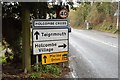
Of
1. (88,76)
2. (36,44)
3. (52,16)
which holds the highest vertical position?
(52,16)

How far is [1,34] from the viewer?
12.4 meters

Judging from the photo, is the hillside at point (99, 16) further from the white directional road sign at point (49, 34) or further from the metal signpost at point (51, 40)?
the white directional road sign at point (49, 34)

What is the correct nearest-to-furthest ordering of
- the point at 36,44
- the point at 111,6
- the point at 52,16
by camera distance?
the point at 36,44
the point at 52,16
the point at 111,6

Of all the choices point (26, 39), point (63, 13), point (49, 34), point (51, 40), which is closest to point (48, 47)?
point (51, 40)

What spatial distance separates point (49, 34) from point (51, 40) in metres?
0.23

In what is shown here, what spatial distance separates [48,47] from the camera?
30.7 feet

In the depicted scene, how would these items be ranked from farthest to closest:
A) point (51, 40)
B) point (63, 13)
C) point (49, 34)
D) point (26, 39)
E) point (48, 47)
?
point (63, 13) < point (26, 39) < point (49, 34) < point (51, 40) < point (48, 47)

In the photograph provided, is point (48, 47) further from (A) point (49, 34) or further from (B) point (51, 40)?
(A) point (49, 34)

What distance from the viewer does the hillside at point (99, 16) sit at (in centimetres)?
5166

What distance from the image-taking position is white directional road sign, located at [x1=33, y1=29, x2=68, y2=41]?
950 centimetres

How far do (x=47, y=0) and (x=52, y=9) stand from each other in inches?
35.6

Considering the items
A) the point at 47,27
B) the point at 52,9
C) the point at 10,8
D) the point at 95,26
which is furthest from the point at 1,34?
the point at 95,26

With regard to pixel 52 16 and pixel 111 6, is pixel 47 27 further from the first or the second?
pixel 111 6

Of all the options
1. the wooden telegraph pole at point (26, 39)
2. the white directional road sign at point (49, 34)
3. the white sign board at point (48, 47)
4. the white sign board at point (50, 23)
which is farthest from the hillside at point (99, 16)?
the white sign board at point (48, 47)
